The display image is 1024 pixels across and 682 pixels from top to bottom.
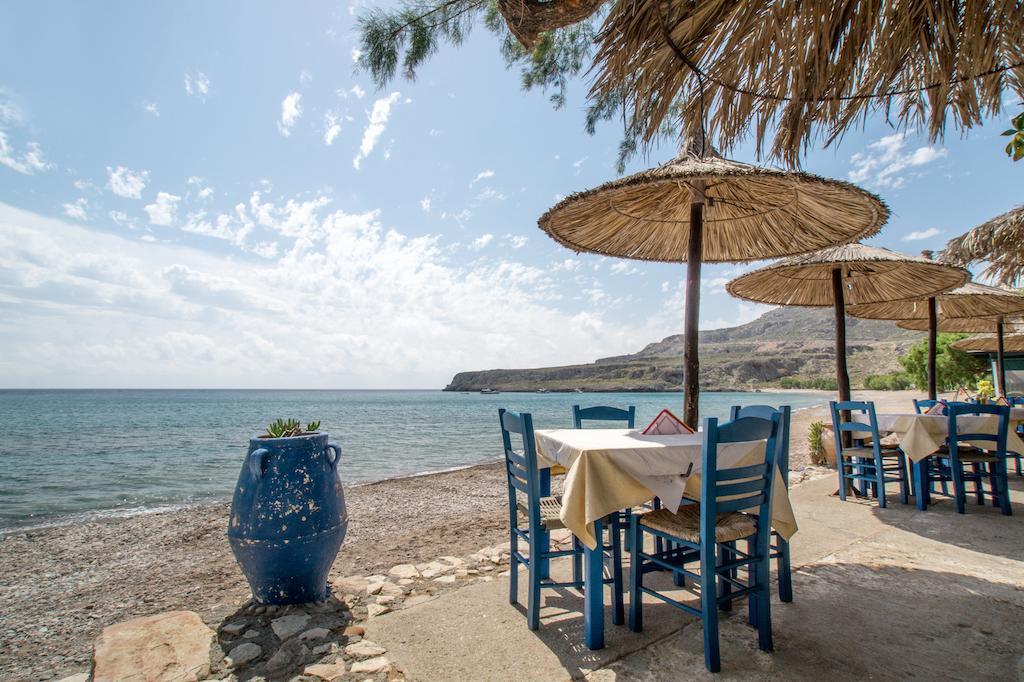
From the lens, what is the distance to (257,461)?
237 cm

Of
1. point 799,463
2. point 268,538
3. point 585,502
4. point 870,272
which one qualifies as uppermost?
point 870,272

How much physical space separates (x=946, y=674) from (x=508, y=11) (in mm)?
3312

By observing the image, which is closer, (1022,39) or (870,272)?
(1022,39)

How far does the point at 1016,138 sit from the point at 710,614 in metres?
2.08

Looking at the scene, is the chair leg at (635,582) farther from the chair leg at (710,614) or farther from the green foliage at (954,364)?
the green foliage at (954,364)

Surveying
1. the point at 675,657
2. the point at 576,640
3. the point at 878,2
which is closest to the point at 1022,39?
the point at 878,2

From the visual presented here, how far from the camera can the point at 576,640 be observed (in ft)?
6.85

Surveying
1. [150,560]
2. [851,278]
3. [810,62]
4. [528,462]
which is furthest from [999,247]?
[150,560]

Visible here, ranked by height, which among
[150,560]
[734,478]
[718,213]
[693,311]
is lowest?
[150,560]

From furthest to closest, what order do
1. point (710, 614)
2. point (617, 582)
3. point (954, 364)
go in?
point (954, 364)
point (617, 582)
point (710, 614)

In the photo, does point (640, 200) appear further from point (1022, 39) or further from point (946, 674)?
point (946, 674)

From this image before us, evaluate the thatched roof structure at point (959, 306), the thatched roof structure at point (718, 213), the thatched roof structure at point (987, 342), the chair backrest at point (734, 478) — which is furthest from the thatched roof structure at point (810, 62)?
the thatched roof structure at point (987, 342)

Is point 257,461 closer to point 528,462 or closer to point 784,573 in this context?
point 528,462

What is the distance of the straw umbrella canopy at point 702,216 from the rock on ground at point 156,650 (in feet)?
10.1
